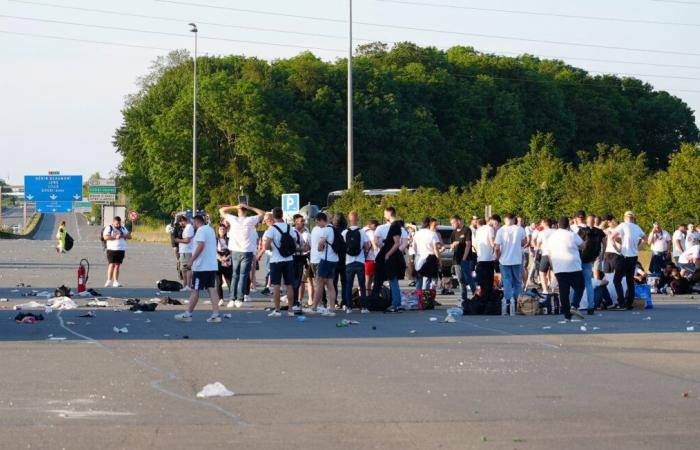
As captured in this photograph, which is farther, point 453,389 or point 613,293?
point 613,293

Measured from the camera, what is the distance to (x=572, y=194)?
49.2m

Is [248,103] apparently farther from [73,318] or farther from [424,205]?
[73,318]

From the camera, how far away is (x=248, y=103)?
83.4 m

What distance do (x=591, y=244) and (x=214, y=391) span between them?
41.3ft

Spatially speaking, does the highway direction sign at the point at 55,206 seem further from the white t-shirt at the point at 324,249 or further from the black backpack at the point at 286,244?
the black backpack at the point at 286,244

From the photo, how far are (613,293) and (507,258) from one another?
2.54 meters

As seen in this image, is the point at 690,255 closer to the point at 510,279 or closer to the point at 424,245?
the point at 424,245

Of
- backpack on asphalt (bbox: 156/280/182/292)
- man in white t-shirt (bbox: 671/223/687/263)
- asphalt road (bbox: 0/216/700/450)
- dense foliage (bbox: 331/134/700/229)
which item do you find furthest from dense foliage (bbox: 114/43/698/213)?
asphalt road (bbox: 0/216/700/450)

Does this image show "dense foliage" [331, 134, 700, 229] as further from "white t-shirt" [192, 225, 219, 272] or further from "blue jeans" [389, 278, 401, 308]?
"white t-shirt" [192, 225, 219, 272]

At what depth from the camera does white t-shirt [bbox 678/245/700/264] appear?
99.8 feet

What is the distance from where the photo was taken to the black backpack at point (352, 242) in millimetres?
22766

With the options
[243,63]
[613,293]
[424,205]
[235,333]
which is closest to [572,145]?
[243,63]

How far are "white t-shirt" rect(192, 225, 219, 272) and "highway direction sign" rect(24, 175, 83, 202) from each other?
83.5 meters

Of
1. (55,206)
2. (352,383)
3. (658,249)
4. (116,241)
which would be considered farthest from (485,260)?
(55,206)
